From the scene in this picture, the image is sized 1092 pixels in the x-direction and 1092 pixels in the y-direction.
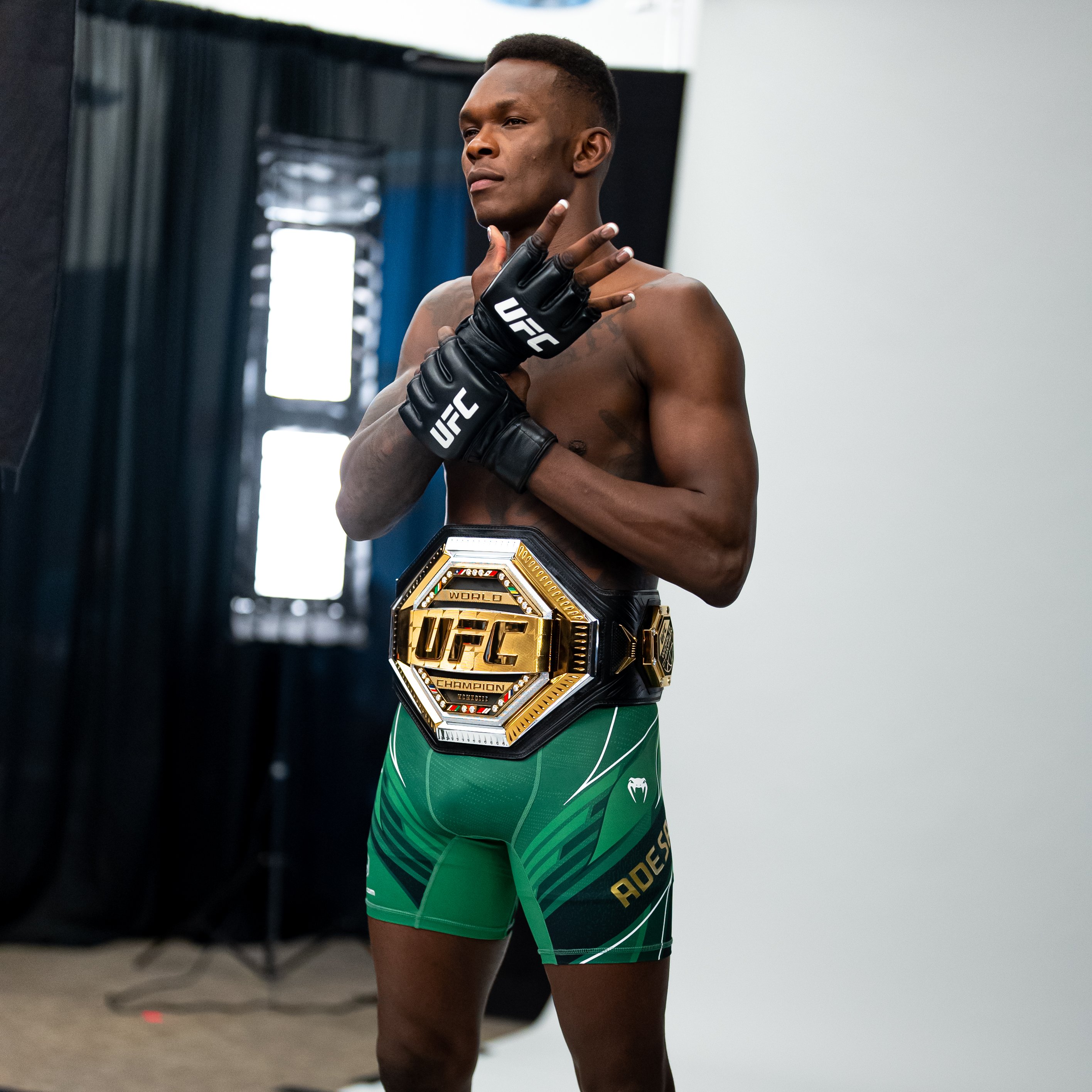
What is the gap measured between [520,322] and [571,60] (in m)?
0.44

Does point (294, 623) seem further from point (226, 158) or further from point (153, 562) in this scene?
point (226, 158)

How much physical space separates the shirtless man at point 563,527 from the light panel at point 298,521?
6.56ft

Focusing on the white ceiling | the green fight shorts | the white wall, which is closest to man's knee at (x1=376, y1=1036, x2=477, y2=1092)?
the green fight shorts

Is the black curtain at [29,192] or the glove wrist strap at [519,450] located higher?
the black curtain at [29,192]

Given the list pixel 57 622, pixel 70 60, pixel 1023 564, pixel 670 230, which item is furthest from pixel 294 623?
pixel 70 60

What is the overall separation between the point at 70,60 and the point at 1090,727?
95.9 inches

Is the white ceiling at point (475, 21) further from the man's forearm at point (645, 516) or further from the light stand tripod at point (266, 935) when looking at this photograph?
the man's forearm at point (645, 516)

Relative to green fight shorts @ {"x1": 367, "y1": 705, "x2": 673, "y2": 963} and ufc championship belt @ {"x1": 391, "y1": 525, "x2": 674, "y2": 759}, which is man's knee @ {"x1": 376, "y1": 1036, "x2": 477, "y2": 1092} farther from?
ufc championship belt @ {"x1": 391, "y1": 525, "x2": 674, "y2": 759}

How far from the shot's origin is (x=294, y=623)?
11.9ft

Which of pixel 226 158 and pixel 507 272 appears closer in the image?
pixel 507 272

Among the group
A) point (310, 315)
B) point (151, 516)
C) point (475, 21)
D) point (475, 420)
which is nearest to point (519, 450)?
point (475, 420)

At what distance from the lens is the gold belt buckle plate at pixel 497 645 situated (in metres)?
1.41

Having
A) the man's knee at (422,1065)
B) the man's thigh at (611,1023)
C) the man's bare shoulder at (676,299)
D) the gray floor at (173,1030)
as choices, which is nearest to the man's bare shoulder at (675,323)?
the man's bare shoulder at (676,299)

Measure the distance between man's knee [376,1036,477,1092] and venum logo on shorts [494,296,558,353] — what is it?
0.85 metres
